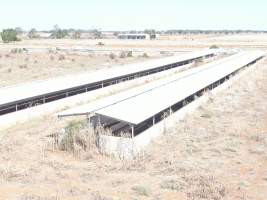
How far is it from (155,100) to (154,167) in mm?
6283

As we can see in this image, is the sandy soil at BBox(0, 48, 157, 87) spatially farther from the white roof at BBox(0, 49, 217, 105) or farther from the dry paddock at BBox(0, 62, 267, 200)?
the dry paddock at BBox(0, 62, 267, 200)

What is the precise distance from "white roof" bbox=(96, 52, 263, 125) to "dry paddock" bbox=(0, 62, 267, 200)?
47.6 inches


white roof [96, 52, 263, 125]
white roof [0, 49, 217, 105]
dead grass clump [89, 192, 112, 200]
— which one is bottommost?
dead grass clump [89, 192, 112, 200]

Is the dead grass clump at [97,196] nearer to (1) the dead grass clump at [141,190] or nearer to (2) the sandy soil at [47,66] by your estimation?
(1) the dead grass clump at [141,190]

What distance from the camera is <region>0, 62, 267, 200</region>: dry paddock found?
12.1 meters

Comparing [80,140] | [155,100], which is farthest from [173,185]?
[155,100]

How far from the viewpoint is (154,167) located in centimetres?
1454

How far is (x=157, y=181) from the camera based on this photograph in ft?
43.0

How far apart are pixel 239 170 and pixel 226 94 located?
16.5m

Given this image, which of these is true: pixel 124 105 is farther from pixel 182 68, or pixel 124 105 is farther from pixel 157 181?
pixel 182 68

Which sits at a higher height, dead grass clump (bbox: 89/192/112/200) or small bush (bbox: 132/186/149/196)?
dead grass clump (bbox: 89/192/112/200)

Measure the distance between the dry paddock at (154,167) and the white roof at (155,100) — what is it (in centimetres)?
121

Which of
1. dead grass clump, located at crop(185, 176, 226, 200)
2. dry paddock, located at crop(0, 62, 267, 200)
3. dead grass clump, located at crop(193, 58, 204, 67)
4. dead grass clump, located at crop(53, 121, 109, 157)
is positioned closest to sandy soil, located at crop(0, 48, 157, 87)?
dead grass clump, located at crop(193, 58, 204, 67)

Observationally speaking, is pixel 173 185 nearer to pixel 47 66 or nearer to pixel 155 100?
pixel 155 100
